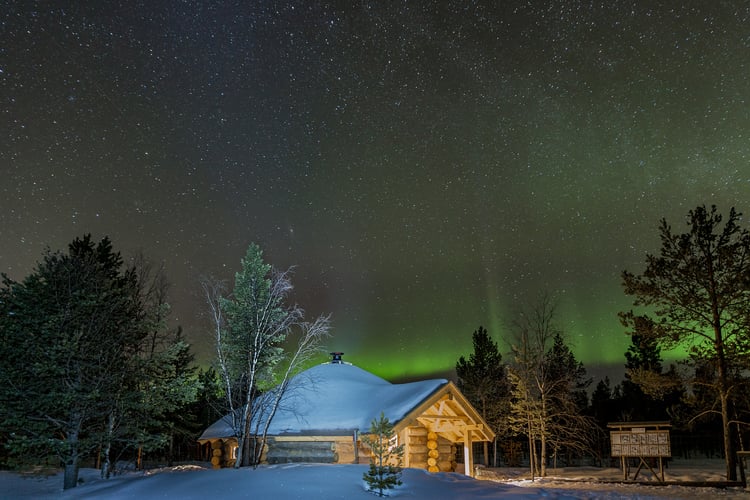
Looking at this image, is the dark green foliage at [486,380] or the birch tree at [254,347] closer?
the birch tree at [254,347]

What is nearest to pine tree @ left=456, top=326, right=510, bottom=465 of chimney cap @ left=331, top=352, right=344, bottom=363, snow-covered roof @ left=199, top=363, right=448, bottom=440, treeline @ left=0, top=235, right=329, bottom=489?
chimney cap @ left=331, top=352, right=344, bottom=363

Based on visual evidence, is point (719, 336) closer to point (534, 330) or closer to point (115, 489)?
point (534, 330)

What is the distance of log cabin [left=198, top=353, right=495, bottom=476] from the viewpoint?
2252 centimetres

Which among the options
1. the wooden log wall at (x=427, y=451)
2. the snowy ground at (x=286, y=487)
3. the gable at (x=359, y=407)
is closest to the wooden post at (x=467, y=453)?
the gable at (x=359, y=407)

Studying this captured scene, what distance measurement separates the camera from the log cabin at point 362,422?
22.5 m

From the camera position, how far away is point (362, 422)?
22672 mm

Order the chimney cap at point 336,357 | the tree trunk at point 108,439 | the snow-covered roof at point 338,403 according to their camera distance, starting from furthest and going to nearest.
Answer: the chimney cap at point 336,357, the snow-covered roof at point 338,403, the tree trunk at point 108,439

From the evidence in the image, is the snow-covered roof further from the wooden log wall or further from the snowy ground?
the snowy ground

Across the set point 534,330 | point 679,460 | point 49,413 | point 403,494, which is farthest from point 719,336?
point 679,460

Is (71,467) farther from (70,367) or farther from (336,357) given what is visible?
(336,357)

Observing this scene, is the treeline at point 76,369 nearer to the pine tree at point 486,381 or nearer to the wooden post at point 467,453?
the wooden post at point 467,453

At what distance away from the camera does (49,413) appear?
17.2m

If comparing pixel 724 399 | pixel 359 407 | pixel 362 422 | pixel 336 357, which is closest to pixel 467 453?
pixel 359 407

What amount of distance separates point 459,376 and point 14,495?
45.6 m
